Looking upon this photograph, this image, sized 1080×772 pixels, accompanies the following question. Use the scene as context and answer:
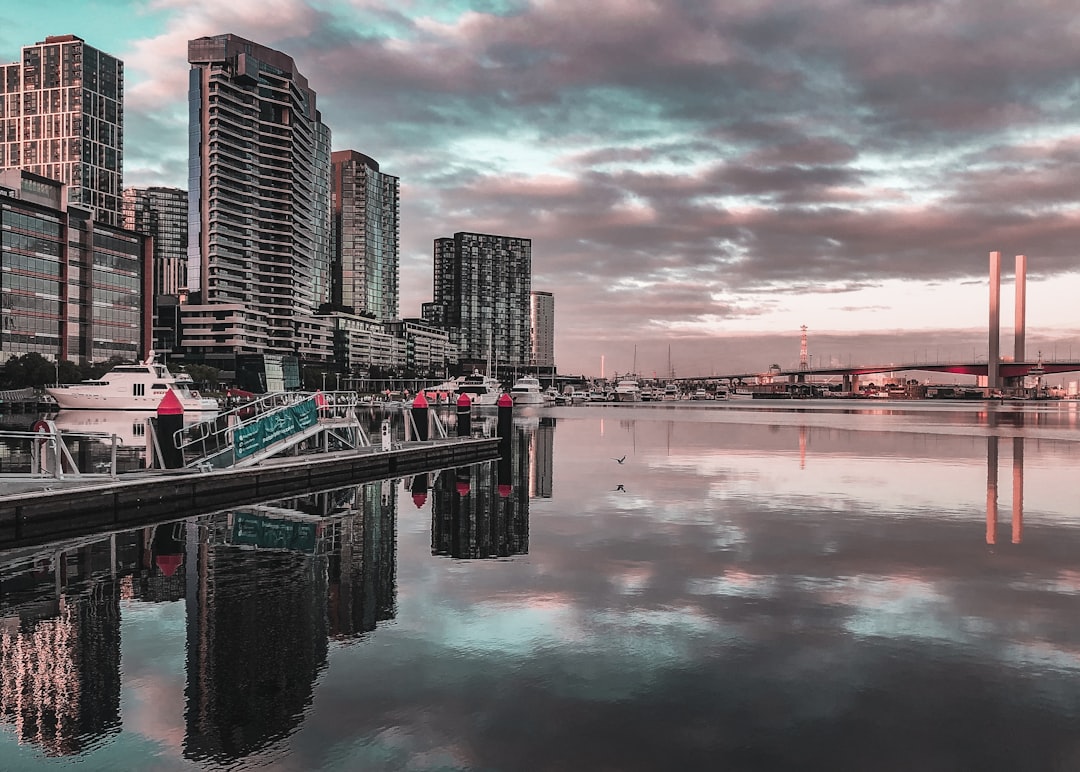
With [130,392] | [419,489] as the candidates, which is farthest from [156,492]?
[130,392]

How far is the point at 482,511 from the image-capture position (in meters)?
25.2

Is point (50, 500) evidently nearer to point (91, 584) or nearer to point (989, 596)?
point (91, 584)

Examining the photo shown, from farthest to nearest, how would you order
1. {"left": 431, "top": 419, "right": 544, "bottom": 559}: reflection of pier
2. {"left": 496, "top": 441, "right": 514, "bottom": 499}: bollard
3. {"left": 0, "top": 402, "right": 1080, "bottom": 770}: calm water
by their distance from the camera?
{"left": 496, "top": 441, "right": 514, "bottom": 499}: bollard
{"left": 431, "top": 419, "right": 544, "bottom": 559}: reflection of pier
{"left": 0, "top": 402, "right": 1080, "bottom": 770}: calm water

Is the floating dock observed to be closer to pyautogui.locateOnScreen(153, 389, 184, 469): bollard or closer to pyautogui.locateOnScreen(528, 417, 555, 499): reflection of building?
pyautogui.locateOnScreen(153, 389, 184, 469): bollard

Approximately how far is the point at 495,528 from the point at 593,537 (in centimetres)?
314

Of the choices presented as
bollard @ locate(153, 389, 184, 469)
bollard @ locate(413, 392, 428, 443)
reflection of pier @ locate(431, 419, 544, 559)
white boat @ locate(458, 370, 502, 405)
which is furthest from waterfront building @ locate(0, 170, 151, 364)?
bollard @ locate(153, 389, 184, 469)

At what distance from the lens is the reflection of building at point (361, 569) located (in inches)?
509

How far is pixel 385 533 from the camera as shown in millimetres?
20812

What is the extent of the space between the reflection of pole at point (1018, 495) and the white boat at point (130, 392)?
76297mm

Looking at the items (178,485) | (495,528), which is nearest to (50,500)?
(178,485)

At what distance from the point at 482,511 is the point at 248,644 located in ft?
46.0

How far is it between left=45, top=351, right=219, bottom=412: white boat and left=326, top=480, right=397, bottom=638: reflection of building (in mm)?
71117

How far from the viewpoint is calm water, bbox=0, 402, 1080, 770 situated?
328 inches

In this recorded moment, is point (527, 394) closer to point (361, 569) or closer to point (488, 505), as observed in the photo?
point (488, 505)
